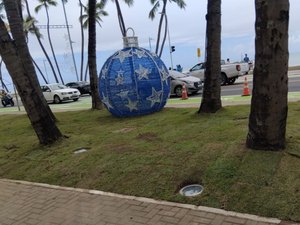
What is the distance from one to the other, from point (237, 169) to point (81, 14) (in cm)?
4110

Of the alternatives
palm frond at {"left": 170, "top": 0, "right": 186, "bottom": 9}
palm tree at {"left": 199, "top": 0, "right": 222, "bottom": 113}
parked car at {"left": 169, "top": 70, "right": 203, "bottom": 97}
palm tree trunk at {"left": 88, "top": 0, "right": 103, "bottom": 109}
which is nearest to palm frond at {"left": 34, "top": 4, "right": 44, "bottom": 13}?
palm frond at {"left": 170, "top": 0, "right": 186, "bottom": 9}

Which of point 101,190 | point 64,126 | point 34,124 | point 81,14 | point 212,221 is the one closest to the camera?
point 212,221

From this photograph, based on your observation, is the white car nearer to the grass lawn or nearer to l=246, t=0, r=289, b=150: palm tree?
the grass lawn

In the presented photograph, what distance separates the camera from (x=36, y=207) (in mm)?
5246

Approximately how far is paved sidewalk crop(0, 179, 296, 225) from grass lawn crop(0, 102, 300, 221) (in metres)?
0.18

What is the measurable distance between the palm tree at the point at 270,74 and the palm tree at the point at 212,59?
381 centimetres

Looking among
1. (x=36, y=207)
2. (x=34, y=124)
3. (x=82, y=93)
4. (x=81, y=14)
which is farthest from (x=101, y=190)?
(x=81, y=14)

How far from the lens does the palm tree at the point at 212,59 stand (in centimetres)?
894

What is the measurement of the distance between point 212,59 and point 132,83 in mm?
2768

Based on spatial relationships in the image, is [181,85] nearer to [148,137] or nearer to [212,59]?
[212,59]

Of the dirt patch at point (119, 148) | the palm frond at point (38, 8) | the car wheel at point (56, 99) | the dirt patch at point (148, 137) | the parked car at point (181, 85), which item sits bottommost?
the car wheel at point (56, 99)

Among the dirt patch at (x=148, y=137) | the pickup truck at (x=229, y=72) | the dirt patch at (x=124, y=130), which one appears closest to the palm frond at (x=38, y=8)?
the pickup truck at (x=229, y=72)

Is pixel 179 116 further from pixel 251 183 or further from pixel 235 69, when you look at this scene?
pixel 235 69

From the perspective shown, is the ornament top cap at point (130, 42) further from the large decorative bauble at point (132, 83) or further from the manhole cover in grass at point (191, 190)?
the manhole cover in grass at point (191, 190)
